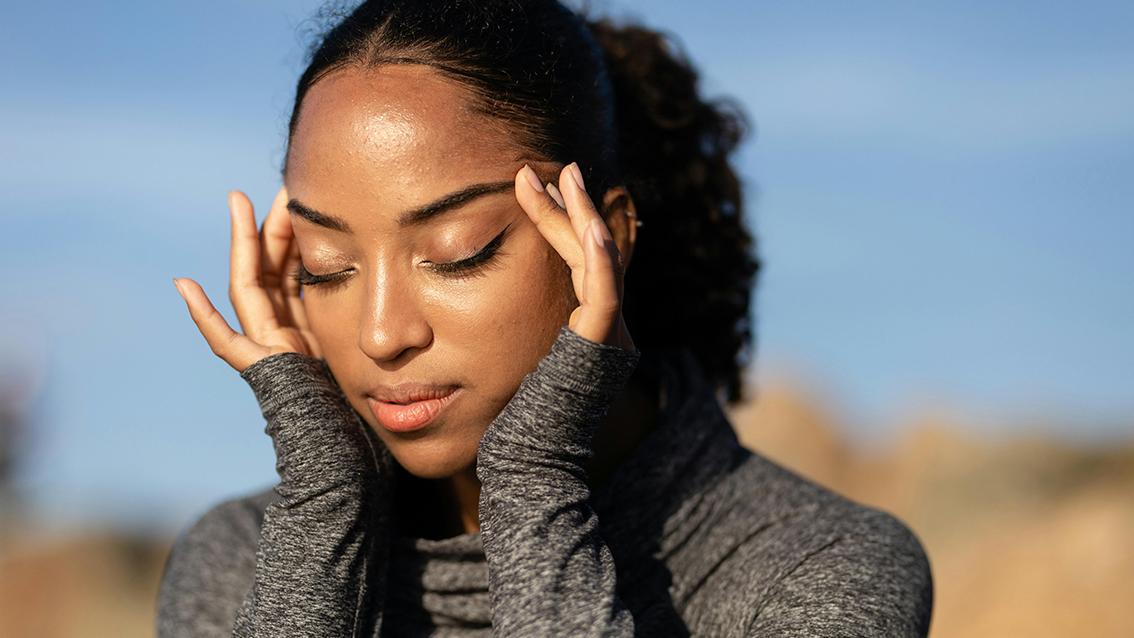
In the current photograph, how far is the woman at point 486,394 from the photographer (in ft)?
9.42

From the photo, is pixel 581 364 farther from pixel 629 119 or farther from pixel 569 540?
pixel 629 119

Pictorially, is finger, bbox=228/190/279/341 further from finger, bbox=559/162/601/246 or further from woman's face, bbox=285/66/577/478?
finger, bbox=559/162/601/246

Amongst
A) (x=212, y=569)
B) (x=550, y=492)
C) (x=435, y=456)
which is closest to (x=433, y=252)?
(x=435, y=456)

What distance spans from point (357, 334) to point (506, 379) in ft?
1.25

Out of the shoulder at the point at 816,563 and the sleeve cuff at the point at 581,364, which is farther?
the shoulder at the point at 816,563

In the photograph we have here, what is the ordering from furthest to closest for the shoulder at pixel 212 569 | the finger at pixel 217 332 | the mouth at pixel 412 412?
the shoulder at pixel 212 569
the finger at pixel 217 332
the mouth at pixel 412 412

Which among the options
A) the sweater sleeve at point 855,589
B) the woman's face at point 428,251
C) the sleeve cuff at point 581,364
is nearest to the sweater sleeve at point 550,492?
the sleeve cuff at point 581,364

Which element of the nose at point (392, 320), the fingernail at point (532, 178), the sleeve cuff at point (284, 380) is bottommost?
the sleeve cuff at point (284, 380)

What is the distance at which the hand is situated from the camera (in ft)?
10.9

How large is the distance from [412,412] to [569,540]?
0.50 m

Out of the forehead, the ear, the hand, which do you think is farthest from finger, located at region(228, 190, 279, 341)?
the ear

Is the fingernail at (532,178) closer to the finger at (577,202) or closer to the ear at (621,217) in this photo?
the finger at (577,202)

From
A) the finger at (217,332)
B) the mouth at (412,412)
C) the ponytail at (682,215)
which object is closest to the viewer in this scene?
the mouth at (412,412)

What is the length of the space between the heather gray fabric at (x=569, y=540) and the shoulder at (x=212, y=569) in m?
0.01
